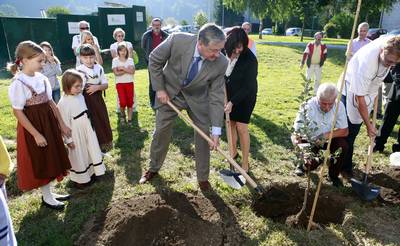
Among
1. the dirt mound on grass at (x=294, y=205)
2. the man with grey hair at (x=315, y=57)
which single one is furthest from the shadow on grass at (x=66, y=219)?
the man with grey hair at (x=315, y=57)

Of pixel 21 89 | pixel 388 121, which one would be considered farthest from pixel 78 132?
pixel 388 121

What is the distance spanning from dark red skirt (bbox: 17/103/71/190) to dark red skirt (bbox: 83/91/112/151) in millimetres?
768

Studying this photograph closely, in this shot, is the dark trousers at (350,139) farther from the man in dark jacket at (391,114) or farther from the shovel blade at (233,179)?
the shovel blade at (233,179)

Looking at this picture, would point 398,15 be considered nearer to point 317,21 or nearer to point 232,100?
point 317,21

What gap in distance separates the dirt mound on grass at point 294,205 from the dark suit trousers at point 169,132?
→ 29.2 inches

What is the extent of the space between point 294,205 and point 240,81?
5.04 ft

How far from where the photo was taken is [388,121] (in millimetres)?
5277

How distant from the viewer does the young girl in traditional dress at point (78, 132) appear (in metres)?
3.75

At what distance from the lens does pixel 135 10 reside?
1727 centimetres

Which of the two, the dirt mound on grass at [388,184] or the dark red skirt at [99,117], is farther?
the dark red skirt at [99,117]

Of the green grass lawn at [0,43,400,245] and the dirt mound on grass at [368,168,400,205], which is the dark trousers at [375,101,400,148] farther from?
the dirt mound on grass at [368,168,400,205]

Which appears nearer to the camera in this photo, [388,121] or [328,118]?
[328,118]

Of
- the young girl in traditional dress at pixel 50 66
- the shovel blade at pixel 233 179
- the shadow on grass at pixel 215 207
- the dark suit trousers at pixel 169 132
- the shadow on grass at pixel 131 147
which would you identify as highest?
the young girl in traditional dress at pixel 50 66

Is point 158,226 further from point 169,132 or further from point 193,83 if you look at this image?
point 193,83
